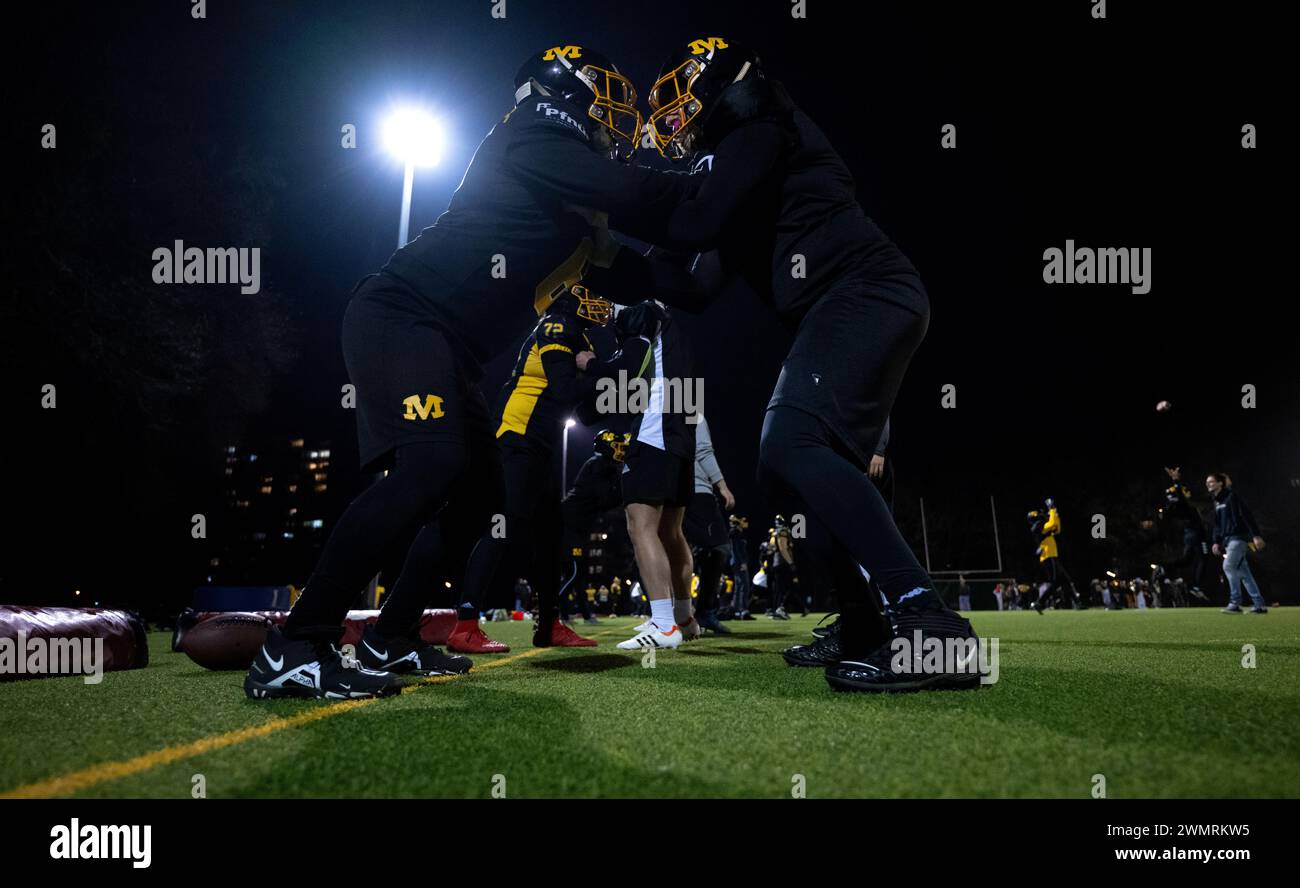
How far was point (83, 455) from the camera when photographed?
617 inches

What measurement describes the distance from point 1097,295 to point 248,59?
36.8 m

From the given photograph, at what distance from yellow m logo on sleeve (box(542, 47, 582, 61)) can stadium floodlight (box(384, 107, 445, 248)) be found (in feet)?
33.6

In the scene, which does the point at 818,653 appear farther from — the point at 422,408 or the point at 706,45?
the point at 706,45

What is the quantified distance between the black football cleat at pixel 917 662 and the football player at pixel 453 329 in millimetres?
1596

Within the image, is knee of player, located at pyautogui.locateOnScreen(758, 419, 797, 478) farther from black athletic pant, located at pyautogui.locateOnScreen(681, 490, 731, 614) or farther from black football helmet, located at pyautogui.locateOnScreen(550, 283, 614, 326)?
black athletic pant, located at pyautogui.locateOnScreen(681, 490, 731, 614)

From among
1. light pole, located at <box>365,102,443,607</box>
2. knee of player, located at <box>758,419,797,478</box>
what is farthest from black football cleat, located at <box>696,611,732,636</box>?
light pole, located at <box>365,102,443,607</box>

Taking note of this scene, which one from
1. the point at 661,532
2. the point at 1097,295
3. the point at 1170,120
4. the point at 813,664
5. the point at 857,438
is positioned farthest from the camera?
the point at 1097,295

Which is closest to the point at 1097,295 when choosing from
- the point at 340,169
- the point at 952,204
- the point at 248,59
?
the point at 952,204

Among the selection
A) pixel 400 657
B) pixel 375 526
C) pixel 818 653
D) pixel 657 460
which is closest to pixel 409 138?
→ pixel 657 460

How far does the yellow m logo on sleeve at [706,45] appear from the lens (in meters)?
3.17

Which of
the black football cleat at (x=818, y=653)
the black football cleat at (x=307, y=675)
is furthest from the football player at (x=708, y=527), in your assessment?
the black football cleat at (x=307, y=675)

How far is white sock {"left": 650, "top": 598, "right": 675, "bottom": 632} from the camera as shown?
17.3ft

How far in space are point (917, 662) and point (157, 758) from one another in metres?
2.13
